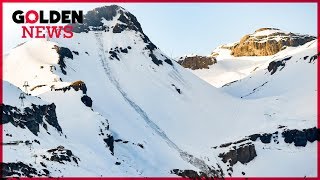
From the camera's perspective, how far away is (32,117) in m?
141

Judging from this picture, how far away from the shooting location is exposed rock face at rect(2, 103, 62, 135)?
135 metres

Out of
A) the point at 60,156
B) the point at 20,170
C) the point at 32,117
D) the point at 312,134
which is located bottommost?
the point at 312,134

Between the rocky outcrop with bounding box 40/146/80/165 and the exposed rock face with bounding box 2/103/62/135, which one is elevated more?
the exposed rock face with bounding box 2/103/62/135

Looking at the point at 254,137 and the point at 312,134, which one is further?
the point at 312,134

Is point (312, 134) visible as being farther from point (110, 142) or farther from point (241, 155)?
point (110, 142)

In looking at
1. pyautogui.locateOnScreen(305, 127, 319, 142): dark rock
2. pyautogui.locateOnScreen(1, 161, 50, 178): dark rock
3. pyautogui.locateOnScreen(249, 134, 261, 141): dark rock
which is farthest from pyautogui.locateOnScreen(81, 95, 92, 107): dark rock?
pyautogui.locateOnScreen(305, 127, 319, 142): dark rock

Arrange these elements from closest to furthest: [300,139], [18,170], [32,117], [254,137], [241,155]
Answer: [18,170]
[32,117]
[241,155]
[300,139]
[254,137]

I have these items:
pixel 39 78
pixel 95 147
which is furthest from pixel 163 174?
pixel 39 78

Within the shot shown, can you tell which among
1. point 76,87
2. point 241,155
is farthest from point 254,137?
point 76,87

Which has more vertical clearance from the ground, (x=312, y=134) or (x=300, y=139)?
(x=312, y=134)

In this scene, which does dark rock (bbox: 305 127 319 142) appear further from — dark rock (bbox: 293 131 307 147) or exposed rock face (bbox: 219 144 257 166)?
exposed rock face (bbox: 219 144 257 166)

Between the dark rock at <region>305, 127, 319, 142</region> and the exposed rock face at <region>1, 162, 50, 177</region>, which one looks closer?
the exposed rock face at <region>1, 162, 50, 177</region>

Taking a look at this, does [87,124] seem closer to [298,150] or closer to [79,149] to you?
[79,149]

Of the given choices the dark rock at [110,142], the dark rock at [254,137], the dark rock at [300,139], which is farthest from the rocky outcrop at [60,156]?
the dark rock at [300,139]
